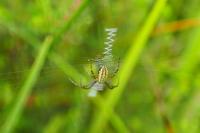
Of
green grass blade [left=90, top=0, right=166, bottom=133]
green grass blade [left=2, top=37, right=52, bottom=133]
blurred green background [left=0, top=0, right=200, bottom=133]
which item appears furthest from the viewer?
blurred green background [left=0, top=0, right=200, bottom=133]

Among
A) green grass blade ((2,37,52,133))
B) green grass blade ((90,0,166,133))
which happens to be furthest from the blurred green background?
green grass blade ((2,37,52,133))

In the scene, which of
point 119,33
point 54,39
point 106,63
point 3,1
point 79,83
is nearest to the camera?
point 106,63

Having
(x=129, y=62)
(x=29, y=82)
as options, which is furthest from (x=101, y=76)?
(x=129, y=62)

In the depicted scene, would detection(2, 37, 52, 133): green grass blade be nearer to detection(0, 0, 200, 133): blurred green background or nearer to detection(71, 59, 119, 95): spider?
detection(71, 59, 119, 95): spider

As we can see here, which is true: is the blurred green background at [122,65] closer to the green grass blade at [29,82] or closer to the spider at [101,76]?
the green grass blade at [29,82]

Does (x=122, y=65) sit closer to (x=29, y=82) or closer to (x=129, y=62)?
(x=129, y=62)

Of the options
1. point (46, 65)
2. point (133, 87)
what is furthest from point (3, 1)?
point (133, 87)

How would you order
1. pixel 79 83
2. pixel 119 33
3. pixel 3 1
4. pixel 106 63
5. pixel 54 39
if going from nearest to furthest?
pixel 106 63 → pixel 54 39 → pixel 79 83 → pixel 3 1 → pixel 119 33

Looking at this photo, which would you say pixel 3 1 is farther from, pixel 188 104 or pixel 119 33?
pixel 188 104
